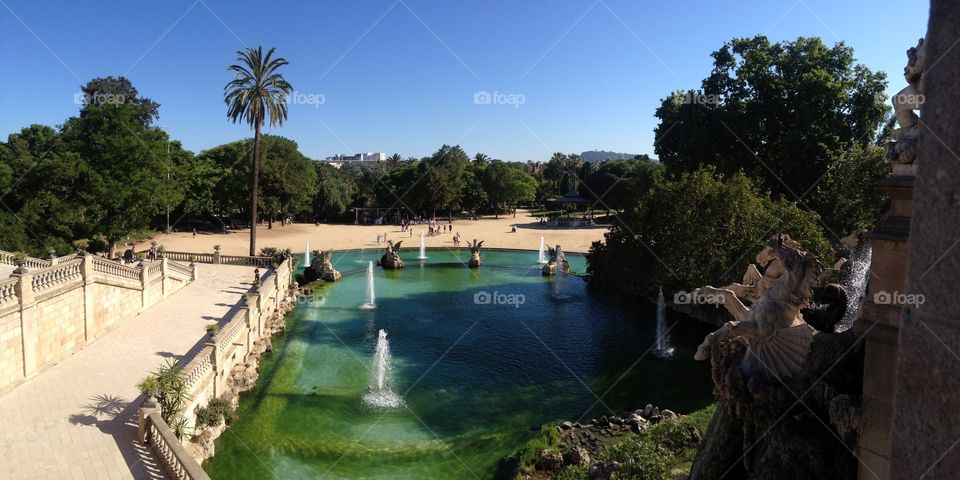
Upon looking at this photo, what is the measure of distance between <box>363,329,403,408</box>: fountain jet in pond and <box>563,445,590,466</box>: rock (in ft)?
19.7

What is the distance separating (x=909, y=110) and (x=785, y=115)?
91.6 ft

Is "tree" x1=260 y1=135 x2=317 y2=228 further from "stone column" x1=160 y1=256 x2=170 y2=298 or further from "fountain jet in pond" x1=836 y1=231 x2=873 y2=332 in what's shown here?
"fountain jet in pond" x1=836 y1=231 x2=873 y2=332

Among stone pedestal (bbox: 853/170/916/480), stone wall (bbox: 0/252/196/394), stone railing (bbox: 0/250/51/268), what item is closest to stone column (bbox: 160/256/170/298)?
stone wall (bbox: 0/252/196/394)

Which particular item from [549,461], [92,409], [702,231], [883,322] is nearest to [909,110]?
[883,322]

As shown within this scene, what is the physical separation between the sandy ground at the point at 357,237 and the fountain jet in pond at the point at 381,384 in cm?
2704

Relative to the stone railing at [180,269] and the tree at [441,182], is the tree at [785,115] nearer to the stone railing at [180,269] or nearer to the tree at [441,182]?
the stone railing at [180,269]

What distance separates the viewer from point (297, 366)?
20.9 meters

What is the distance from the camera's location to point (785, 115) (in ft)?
99.5

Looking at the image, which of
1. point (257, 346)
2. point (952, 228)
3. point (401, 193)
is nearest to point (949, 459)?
point (952, 228)

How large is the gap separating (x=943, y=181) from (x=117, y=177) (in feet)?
126

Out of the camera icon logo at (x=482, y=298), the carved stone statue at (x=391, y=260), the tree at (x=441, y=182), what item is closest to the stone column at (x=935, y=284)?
the camera icon logo at (x=482, y=298)

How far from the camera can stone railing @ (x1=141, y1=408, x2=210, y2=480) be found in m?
10.9

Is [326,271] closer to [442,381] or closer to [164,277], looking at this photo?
[164,277]

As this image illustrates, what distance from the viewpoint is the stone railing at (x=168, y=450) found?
10875mm
